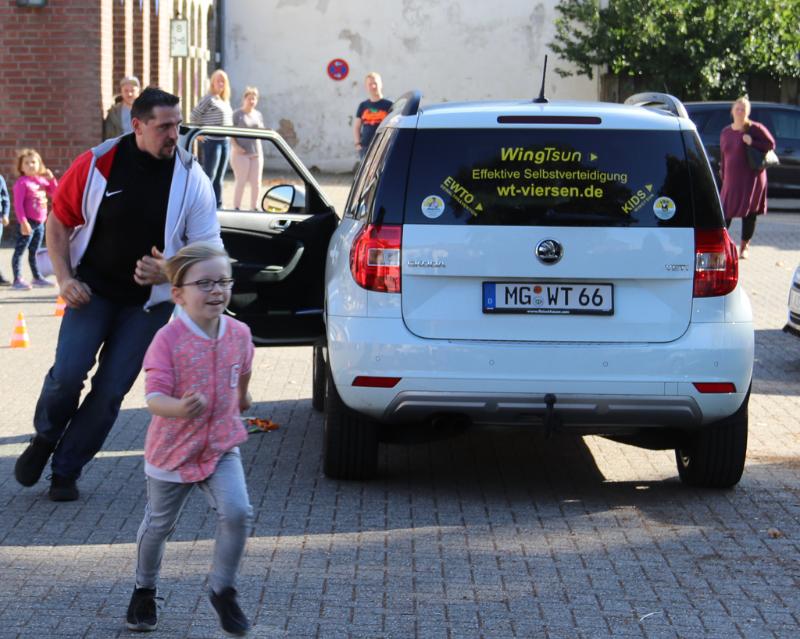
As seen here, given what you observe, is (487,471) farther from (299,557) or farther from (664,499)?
(299,557)

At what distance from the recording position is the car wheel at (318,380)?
8695 millimetres

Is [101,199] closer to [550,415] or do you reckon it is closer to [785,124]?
[550,415]

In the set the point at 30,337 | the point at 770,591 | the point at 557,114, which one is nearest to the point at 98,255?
the point at 557,114

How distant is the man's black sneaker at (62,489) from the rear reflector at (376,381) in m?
1.31

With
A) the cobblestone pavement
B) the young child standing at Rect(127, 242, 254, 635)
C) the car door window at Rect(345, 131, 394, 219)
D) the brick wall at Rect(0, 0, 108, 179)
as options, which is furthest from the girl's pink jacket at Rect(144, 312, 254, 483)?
the brick wall at Rect(0, 0, 108, 179)

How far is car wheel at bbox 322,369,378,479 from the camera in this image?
6988 millimetres

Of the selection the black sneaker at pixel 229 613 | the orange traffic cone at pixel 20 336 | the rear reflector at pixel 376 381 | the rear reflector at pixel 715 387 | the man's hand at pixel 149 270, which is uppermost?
the man's hand at pixel 149 270

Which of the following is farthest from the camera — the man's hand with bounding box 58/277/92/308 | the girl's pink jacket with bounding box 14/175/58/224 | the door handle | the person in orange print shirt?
the person in orange print shirt

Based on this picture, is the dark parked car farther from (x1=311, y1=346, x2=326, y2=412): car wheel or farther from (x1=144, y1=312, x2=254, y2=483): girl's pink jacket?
(x1=144, y1=312, x2=254, y2=483): girl's pink jacket

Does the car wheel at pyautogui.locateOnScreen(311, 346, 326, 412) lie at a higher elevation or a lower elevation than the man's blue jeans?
lower

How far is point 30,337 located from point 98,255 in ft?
18.4

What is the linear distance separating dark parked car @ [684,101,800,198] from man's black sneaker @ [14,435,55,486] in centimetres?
2017

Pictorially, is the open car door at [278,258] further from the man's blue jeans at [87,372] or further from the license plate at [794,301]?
the license plate at [794,301]

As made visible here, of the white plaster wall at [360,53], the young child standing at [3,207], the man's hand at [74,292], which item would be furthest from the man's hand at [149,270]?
the white plaster wall at [360,53]
